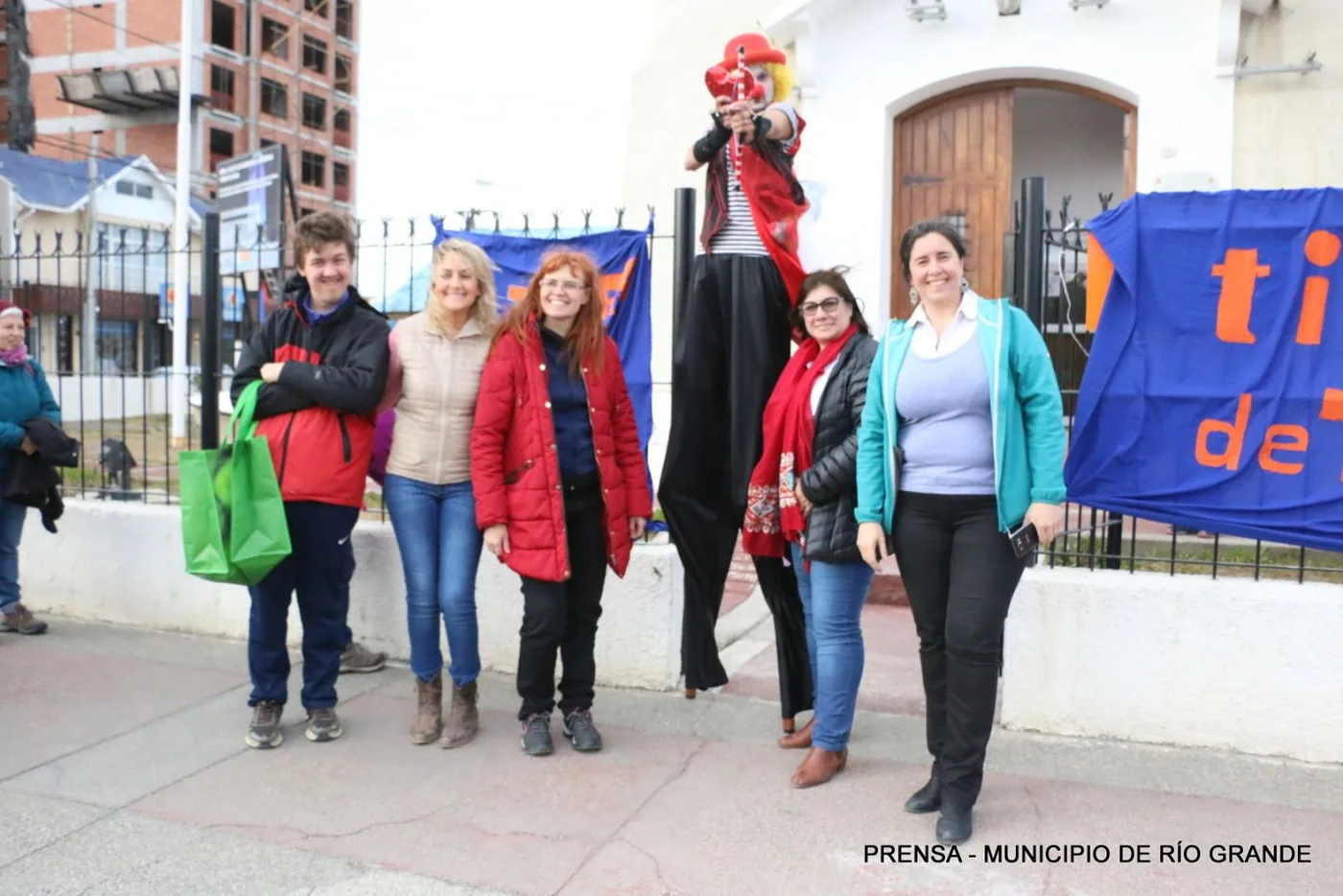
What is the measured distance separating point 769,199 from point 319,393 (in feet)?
6.21

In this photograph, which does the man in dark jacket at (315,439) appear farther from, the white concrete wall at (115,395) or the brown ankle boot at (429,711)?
the white concrete wall at (115,395)

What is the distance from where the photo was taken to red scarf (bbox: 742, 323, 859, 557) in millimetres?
3920

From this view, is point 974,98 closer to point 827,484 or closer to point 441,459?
point 827,484

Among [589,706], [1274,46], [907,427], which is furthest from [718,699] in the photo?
[1274,46]

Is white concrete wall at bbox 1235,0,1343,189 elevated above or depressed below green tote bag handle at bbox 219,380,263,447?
above

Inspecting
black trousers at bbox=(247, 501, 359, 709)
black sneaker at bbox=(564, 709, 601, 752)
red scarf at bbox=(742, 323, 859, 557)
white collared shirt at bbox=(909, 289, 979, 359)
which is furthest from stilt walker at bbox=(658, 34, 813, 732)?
black trousers at bbox=(247, 501, 359, 709)

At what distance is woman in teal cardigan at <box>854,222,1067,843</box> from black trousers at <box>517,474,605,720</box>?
1.12 m

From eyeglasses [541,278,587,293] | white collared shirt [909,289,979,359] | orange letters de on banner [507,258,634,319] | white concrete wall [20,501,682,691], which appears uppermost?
orange letters de on banner [507,258,634,319]

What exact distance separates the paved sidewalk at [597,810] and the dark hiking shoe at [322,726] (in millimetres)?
72

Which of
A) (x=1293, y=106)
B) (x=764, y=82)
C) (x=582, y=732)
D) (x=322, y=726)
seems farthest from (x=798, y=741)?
(x=1293, y=106)

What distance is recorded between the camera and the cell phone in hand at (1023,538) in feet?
10.8

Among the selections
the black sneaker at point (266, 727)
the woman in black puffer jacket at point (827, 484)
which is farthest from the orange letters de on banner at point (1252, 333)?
the black sneaker at point (266, 727)

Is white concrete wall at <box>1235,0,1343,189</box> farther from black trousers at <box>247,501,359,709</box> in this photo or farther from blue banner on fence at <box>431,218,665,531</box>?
black trousers at <box>247,501,359,709</box>

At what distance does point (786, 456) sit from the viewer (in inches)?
157
